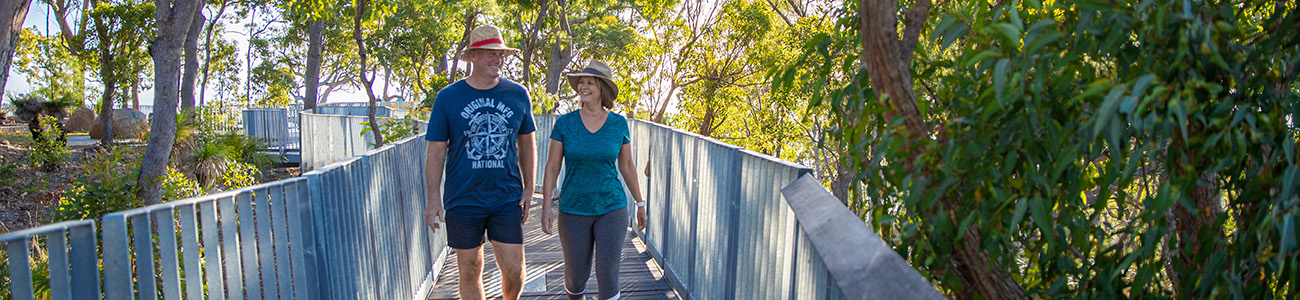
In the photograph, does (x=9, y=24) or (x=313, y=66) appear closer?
(x=9, y=24)

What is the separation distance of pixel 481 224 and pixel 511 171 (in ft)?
0.94

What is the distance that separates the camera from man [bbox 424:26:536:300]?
14.2 ft

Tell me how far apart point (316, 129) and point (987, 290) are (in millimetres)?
14153

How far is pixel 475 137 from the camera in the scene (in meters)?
4.34

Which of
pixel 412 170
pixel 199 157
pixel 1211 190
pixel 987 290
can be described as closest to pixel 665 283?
pixel 412 170

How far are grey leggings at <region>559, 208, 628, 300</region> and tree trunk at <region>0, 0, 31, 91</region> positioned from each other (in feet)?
16.5

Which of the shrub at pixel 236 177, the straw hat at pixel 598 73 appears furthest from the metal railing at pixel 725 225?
the shrub at pixel 236 177

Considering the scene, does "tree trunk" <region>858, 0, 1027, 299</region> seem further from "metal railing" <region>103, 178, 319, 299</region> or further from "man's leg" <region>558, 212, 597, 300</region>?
"man's leg" <region>558, 212, 597, 300</region>

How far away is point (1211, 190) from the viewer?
2490 millimetres

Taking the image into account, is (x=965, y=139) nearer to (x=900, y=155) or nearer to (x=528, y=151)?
(x=900, y=155)

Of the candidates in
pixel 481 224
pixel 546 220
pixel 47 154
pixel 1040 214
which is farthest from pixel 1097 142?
pixel 47 154

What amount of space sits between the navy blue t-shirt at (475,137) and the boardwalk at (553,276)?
68.4 inches

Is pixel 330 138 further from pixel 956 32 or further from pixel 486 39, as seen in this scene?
pixel 956 32

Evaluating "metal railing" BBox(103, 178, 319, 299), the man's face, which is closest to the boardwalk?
the man's face
